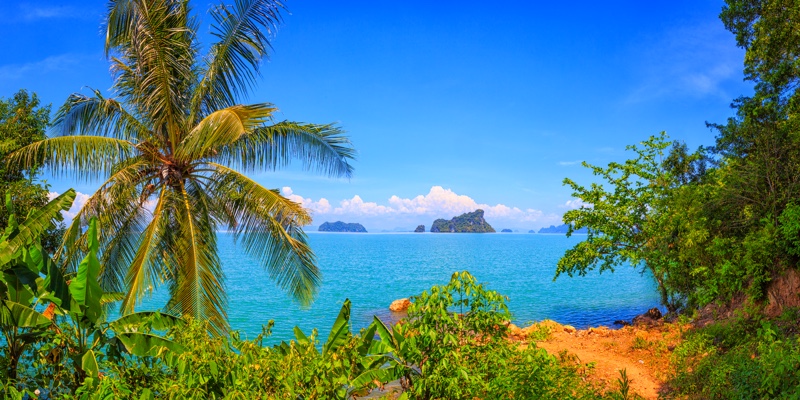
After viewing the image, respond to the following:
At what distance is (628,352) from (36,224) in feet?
38.9

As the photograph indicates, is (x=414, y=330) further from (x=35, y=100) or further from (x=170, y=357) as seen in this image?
(x=35, y=100)

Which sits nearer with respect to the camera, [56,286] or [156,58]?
[56,286]

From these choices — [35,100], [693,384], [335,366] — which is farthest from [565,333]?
[35,100]

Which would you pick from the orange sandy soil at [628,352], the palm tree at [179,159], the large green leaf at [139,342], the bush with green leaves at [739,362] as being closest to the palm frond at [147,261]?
the palm tree at [179,159]

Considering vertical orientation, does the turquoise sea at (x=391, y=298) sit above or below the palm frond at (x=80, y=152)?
below

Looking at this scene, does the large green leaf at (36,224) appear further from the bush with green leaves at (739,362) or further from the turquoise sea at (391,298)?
the bush with green leaves at (739,362)

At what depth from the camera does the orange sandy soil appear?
9492 mm

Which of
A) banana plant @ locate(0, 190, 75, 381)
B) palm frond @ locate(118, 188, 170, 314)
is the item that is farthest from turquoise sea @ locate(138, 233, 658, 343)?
banana plant @ locate(0, 190, 75, 381)

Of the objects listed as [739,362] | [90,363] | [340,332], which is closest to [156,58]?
[90,363]

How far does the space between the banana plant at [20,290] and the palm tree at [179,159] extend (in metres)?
1.87

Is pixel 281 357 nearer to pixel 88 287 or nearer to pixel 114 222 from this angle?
pixel 88 287

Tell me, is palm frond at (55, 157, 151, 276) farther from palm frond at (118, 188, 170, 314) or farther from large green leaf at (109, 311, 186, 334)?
large green leaf at (109, 311, 186, 334)

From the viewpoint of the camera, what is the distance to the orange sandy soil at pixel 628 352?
31.1 feet

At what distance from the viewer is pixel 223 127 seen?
314 inches
